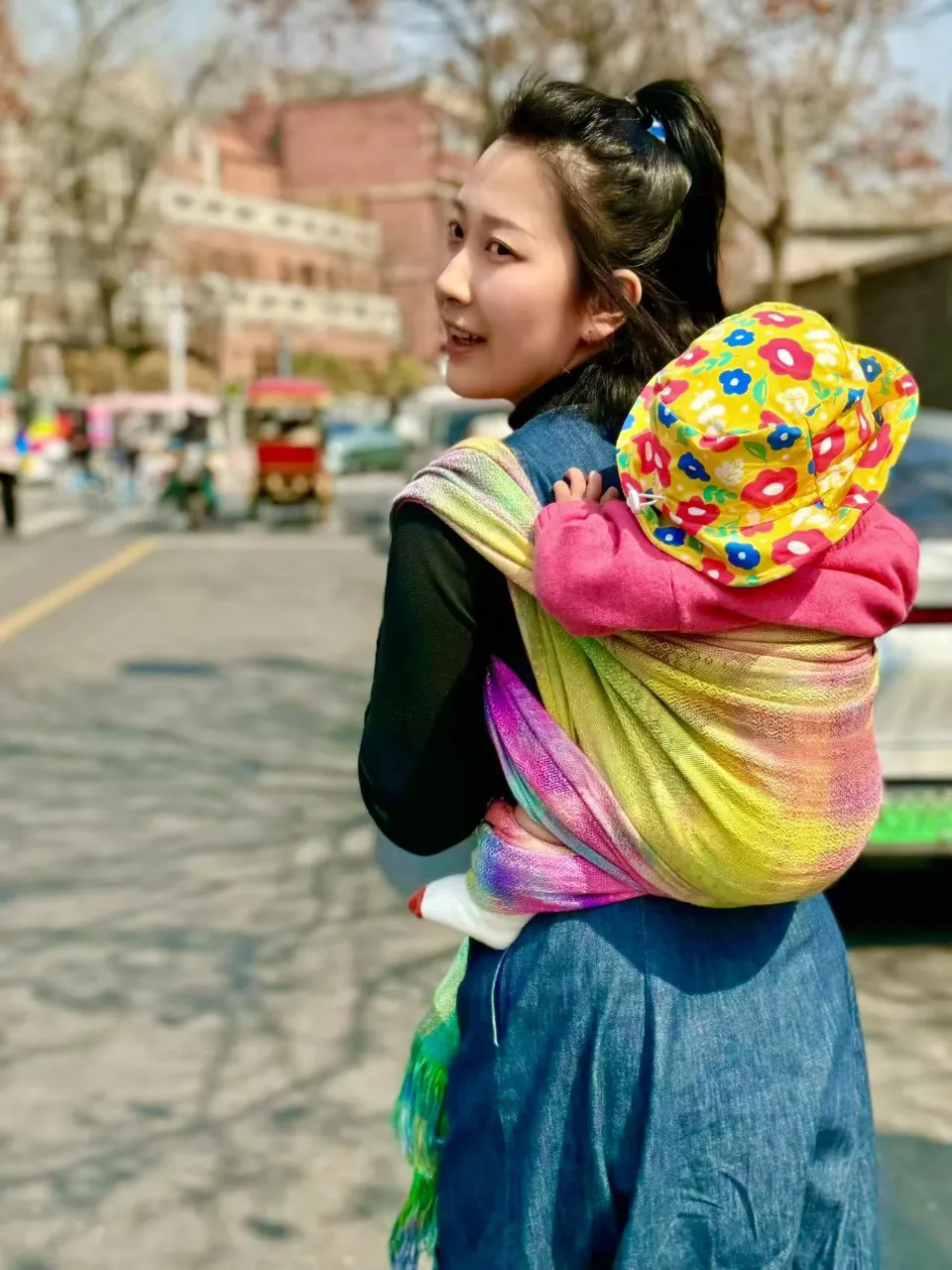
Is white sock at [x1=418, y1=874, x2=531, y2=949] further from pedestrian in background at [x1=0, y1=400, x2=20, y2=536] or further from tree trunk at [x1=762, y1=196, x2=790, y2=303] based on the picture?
pedestrian in background at [x1=0, y1=400, x2=20, y2=536]

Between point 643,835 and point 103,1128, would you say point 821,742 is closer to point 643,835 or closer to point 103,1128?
point 643,835

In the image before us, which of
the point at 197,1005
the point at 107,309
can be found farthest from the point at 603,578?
the point at 107,309

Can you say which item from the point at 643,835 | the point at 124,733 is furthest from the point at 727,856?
the point at 124,733

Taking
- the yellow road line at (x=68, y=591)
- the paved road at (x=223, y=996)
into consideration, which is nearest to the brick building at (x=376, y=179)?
the yellow road line at (x=68, y=591)

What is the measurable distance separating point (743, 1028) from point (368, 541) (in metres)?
18.3

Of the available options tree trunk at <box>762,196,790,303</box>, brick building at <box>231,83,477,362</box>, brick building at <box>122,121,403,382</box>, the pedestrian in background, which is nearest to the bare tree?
tree trunk at <box>762,196,790,303</box>

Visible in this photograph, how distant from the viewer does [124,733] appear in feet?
26.3

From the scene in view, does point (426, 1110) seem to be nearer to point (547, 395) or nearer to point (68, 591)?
point (547, 395)

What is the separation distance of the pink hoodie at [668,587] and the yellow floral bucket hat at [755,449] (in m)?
0.03

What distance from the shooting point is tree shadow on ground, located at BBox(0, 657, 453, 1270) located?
3275mm

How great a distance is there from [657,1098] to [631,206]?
0.90m

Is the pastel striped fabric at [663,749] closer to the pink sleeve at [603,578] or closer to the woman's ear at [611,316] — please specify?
the pink sleeve at [603,578]

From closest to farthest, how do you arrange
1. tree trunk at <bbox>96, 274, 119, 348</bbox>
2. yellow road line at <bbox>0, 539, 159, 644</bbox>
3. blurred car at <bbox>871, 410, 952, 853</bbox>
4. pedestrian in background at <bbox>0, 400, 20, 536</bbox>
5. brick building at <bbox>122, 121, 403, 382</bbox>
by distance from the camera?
blurred car at <bbox>871, 410, 952, 853</bbox> < yellow road line at <bbox>0, 539, 159, 644</bbox> < pedestrian in background at <bbox>0, 400, 20, 536</bbox> < tree trunk at <bbox>96, 274, 119, 348</bbox> < brick building at <bbox>122, 121, 403, 382</bbox>

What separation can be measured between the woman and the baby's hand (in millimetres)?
34
